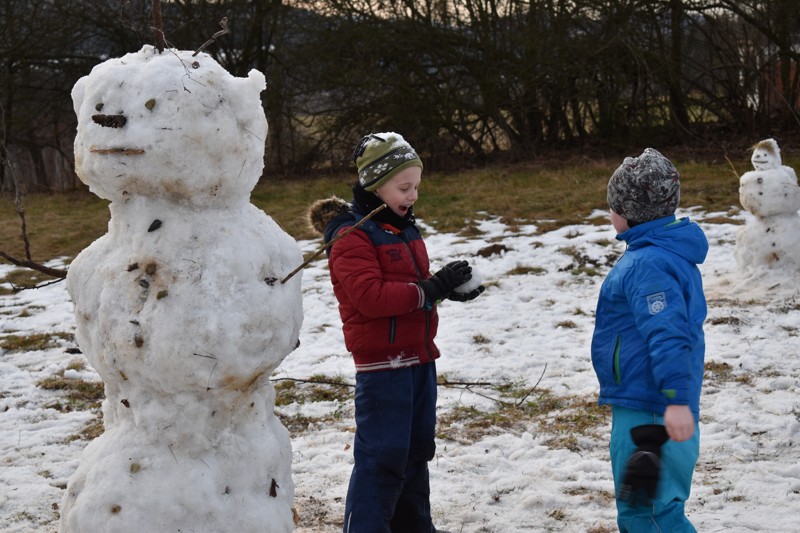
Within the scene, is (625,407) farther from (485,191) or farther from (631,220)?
(485,191)

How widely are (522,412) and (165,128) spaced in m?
2.86

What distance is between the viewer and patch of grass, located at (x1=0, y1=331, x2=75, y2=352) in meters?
6.51

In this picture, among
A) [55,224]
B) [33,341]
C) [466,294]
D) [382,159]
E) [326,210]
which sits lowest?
[33,341]

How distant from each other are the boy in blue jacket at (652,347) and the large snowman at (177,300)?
100 cm

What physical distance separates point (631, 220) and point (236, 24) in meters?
14.3

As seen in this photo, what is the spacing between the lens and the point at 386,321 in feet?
10.0

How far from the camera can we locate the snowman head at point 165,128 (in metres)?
2.53

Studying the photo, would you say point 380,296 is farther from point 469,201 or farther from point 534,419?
point 469,201

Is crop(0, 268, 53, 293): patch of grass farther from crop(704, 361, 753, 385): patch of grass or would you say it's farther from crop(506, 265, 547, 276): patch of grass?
crop(704, 361, 753, 385): patch of grass

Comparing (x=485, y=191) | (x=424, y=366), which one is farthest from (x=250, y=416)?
(x=485, y=191)

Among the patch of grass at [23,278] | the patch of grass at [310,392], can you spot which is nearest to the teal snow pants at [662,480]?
the patch of grass at [310,392]

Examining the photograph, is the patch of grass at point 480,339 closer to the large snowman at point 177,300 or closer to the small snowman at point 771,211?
the small snowman at point 771,211

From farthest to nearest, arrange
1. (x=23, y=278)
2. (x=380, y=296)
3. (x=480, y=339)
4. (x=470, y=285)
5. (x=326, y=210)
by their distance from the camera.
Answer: (x=23, y=278)
(x=480, y=339)
(x=326, y=210)
(x=470, y=285)
(x=380, y=296)

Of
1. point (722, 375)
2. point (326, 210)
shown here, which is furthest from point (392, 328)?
point (722, 375)
